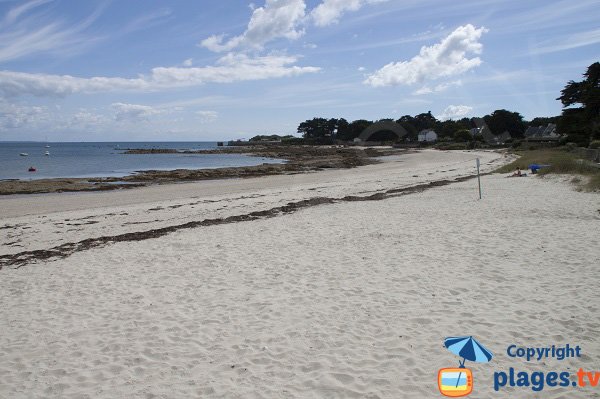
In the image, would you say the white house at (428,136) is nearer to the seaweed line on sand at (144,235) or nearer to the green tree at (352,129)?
the green tree at (352,129)

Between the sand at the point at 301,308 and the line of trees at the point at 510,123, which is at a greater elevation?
the line of trees at the point at 510,123

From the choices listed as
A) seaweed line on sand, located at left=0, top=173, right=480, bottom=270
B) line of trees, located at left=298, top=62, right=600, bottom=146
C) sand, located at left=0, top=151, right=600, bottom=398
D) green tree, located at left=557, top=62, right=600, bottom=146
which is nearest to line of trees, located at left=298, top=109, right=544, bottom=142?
line of trees, located at left=298, top=62, right=600, bottom=146

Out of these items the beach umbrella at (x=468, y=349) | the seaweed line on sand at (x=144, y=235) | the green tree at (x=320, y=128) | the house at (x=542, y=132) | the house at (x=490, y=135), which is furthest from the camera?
the green tree at (x=320, y=128)

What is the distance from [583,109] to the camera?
38125 mm

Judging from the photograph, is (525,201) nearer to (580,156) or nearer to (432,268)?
(432,268)

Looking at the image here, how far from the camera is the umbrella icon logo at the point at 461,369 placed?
3.96 m

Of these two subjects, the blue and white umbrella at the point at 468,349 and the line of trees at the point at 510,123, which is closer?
the blue and white umbrella at the point at 468,349

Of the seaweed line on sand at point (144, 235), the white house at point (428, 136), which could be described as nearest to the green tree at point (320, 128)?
the white house at point (428, 136)

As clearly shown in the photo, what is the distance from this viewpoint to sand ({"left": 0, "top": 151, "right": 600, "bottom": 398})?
429 cm

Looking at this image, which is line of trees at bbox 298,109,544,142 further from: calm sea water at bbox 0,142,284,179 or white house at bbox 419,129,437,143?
calm sea water at bbox 0,142,284,179

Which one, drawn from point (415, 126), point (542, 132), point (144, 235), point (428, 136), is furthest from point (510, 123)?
point (144, 235)

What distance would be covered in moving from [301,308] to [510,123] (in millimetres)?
103546

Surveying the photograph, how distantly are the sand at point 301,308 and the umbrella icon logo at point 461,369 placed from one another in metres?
0.08

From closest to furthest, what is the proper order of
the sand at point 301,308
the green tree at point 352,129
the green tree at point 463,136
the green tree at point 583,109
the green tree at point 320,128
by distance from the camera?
the sand at point 301,308
the green tree at point 583,109
the green tree at point 463,136
the green tree at point 352,129
the green tree at point 320,128
